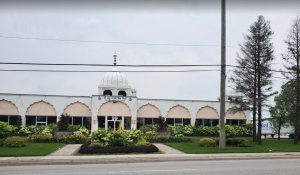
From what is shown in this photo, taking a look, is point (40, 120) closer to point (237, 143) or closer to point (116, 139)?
point (116, 139)

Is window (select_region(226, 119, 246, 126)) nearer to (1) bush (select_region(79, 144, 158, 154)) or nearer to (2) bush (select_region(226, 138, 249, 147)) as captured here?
(2) bush (select_region(226, 138, 249, 147))

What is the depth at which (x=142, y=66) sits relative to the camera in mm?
26828

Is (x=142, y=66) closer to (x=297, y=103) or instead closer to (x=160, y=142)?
(x=160, y=142)

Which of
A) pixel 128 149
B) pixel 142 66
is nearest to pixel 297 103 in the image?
pixel 142 66

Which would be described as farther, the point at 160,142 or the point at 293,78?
the point at 293,78

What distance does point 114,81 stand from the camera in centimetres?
5050

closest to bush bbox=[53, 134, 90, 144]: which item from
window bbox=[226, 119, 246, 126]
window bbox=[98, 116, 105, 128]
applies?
window bbox=[98, 116, 105, 128]

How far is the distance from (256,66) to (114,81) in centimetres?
2033

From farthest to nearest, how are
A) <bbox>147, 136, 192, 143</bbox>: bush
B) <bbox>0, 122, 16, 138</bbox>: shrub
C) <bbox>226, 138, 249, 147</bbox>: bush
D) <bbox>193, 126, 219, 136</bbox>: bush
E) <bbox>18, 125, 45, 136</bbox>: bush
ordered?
1. <bbox>193, 126, 219, 136</bbox>: bush
2. <bbox>18, 125, 45, 136</bbox>: bush
3. <bbox>0, 122, 16, 138</bbox>: shrub
4. <bbox>147, 136, 192, 143</bbox>: bush
5. <bbox>226, 138, 249, 147</bbox>: bush

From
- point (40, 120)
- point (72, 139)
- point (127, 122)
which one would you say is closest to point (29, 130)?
Answer: point (40, 120)

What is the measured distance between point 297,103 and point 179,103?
16.9 meters

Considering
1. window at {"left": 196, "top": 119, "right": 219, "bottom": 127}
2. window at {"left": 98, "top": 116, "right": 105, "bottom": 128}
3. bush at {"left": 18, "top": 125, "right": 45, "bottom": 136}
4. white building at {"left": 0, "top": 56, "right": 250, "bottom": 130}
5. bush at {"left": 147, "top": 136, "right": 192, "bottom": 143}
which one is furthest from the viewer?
window at {"left": 196, "top": 119, "right": 219, "bottom": 127}

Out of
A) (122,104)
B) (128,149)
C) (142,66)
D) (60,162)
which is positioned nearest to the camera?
(60,162)

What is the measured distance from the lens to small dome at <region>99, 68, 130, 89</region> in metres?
50.2
